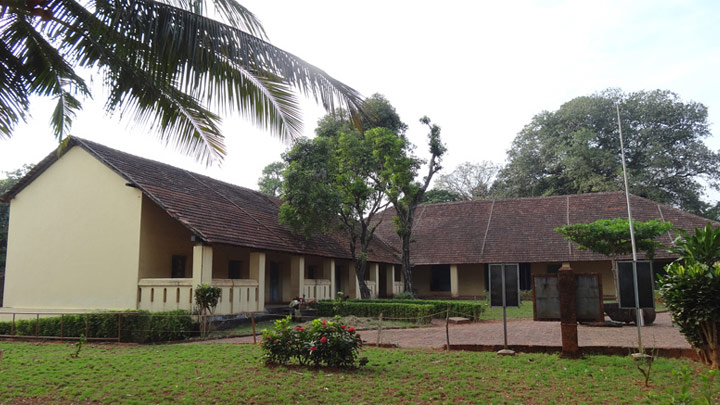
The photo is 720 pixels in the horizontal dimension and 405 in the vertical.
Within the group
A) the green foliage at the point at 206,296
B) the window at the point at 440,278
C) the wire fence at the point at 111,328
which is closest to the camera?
the wire fence at the point at 111,328

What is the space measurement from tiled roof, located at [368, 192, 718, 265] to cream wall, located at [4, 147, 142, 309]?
14.8m

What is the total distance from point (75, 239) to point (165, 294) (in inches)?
152

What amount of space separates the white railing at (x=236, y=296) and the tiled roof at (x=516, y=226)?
1168 centimetres

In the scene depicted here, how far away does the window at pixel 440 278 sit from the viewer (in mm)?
29969

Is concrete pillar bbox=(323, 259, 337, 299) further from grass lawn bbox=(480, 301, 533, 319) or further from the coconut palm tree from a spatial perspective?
the coconut palm tree

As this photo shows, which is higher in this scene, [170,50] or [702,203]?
[702,203]

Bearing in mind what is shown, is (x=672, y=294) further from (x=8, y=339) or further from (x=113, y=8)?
(x=8, y=339)

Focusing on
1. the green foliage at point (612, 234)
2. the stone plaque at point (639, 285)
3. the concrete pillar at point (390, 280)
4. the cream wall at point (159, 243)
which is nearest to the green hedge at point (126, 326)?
the cream wall at point (159, 243)

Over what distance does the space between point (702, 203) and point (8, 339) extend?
37402 millimetres

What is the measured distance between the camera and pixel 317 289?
2152 centimetres

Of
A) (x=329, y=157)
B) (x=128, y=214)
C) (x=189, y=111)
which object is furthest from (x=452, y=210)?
(x=189, y=111)

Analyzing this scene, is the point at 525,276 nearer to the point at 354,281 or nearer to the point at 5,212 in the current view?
the point at 354,281

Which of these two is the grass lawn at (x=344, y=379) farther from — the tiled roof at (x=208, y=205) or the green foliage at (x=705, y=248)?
the tiled roof at (x=208, y=205)

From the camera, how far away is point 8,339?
13.9 m
